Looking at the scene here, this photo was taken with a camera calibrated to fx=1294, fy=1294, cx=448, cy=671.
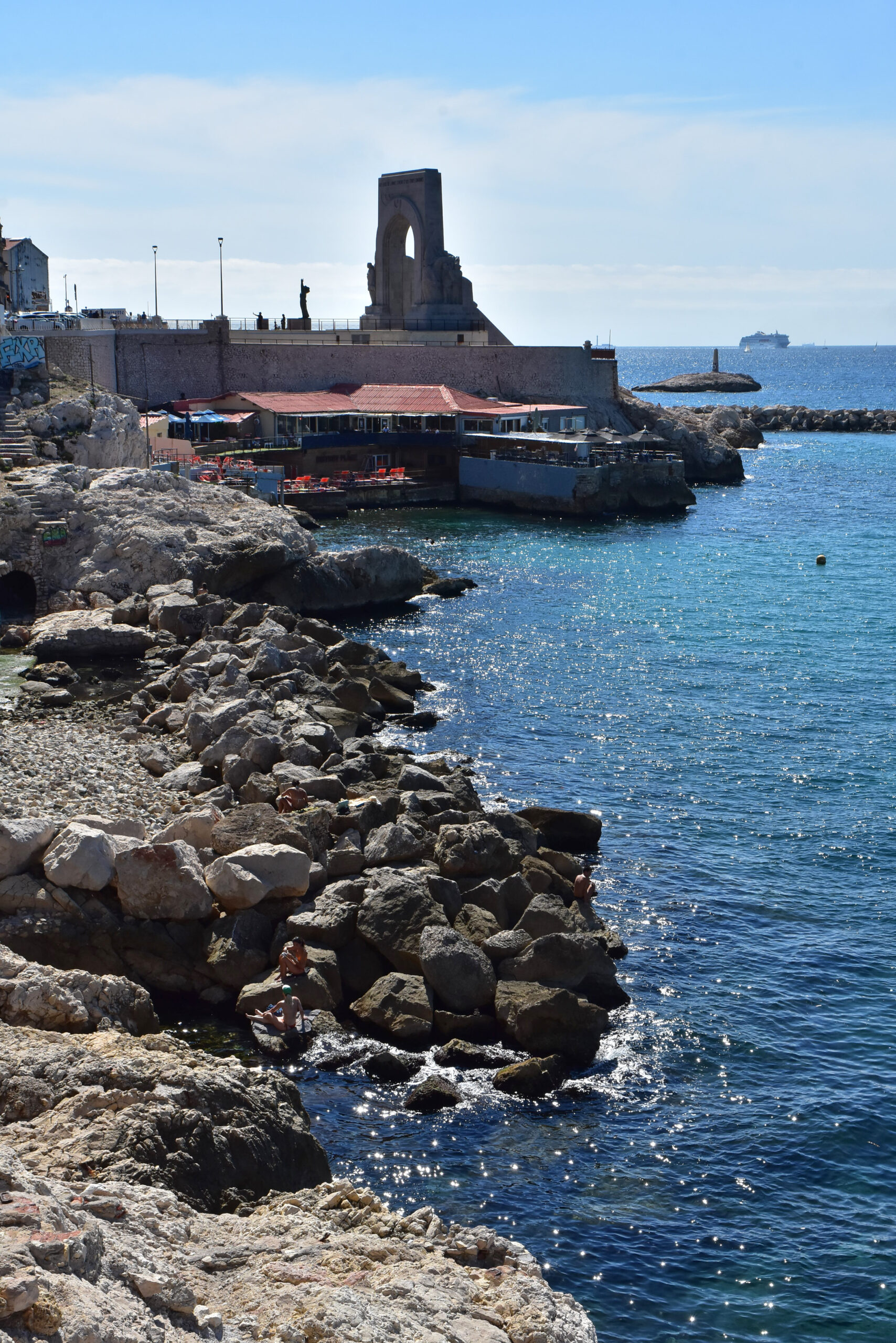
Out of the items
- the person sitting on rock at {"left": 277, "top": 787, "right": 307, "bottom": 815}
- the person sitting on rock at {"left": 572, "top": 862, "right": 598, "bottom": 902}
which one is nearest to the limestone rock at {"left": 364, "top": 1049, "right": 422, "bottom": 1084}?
the person sitting on rock at {"left": 572, "top": 862, "right": 598, "bottom": 902}

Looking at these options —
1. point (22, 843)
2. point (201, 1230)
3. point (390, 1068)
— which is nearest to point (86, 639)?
point (22, 843)

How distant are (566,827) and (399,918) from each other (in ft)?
19.3

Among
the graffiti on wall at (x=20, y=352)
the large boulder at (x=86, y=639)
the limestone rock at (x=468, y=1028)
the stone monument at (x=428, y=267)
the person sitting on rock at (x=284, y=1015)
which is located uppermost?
the stone monument at (x=428, y=267)

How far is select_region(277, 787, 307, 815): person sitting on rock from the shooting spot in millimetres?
22812

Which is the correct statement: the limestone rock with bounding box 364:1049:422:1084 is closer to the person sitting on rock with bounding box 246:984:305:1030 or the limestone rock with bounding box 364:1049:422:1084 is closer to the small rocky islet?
the small rocky islet

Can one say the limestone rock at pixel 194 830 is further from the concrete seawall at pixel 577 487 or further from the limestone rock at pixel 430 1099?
the concrete seawall at pixel 577 487

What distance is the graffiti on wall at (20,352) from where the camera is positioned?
52844mm

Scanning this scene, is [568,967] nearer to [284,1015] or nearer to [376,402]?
[284,1015]

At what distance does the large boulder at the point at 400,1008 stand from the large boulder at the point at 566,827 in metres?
6.44

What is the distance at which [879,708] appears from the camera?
34562 millimetres

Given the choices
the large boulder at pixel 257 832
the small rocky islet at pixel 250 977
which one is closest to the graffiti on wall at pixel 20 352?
the small rocky islet at pixel 250 977

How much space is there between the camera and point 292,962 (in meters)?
18.0

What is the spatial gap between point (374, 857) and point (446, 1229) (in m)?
9.27

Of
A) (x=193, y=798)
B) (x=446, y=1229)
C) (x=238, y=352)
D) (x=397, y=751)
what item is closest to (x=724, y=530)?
(x=238, y=352)
